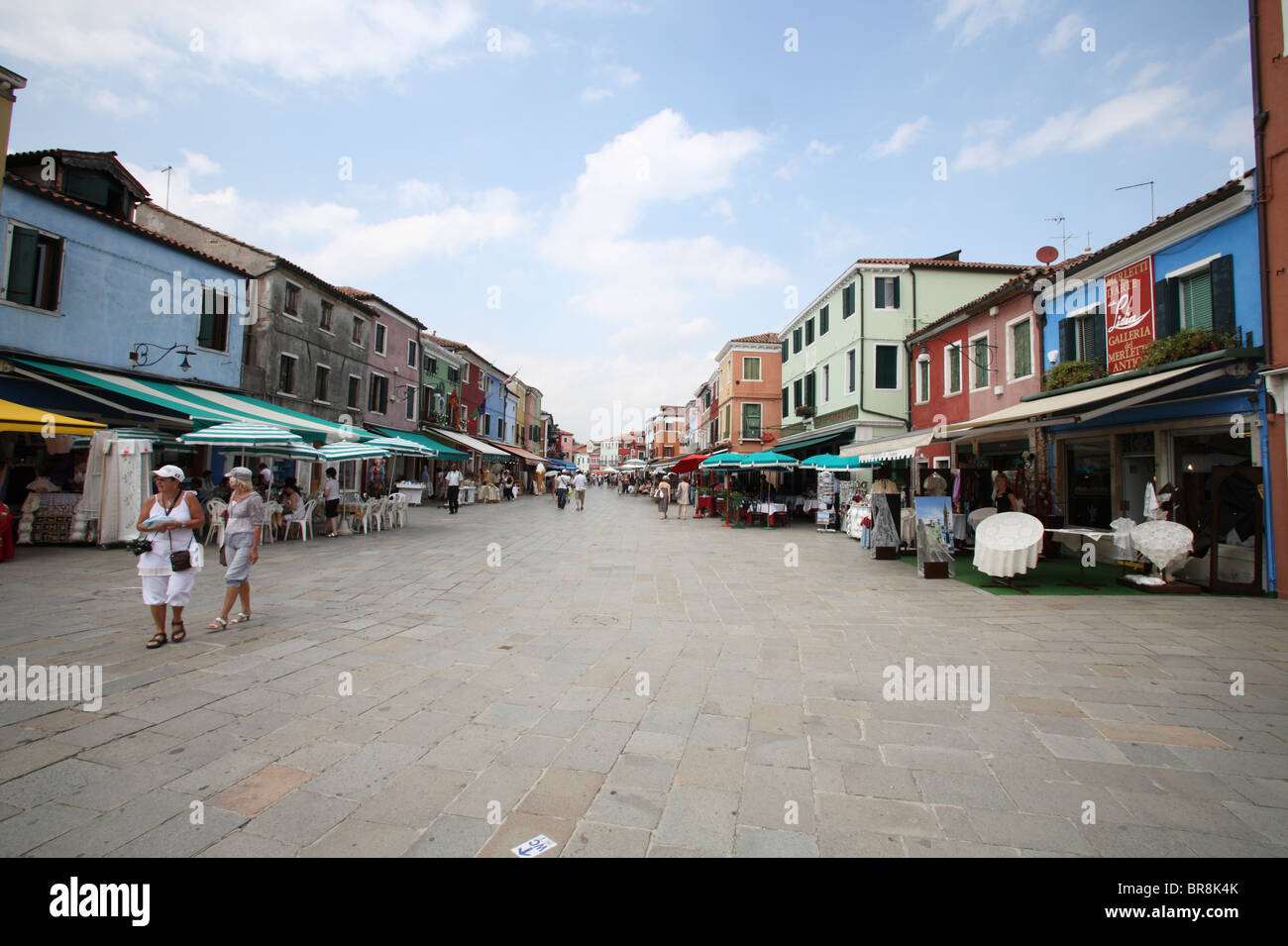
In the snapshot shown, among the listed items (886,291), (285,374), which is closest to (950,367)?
(886,291)

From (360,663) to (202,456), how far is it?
13.2 meters

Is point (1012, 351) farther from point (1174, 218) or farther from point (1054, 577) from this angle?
point (1054, 577)

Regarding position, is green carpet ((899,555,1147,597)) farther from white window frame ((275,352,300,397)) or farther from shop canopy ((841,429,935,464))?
white window frame ((275,352,300,397))

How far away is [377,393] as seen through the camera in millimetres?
25203

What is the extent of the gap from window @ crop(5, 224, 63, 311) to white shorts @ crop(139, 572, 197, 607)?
10.5m

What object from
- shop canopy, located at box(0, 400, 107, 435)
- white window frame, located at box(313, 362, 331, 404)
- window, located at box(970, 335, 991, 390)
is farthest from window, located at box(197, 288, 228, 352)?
window, located at box(970, 335, 991, 390)

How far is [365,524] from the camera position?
14.5m

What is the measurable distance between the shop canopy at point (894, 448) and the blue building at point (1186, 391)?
86.7 inches

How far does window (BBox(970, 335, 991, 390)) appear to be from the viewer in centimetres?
1475

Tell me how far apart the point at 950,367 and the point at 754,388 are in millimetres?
15985

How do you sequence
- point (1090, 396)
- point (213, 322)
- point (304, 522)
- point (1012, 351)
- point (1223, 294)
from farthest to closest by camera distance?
point (213, 322)
point (1012, 351)
point (304, 522)
point (1090, 396)
point (1223, 294)

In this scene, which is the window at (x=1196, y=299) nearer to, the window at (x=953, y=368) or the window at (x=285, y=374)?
the window at (x=953, y=368)
